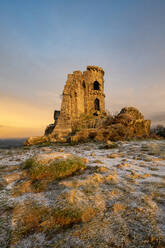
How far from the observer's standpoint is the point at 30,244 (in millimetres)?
1001

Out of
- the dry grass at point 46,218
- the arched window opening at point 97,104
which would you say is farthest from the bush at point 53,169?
the arched window opening at point 97,104

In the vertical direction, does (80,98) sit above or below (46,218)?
above

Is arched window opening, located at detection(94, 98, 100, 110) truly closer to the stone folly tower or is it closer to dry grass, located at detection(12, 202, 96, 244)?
the stone folly tower

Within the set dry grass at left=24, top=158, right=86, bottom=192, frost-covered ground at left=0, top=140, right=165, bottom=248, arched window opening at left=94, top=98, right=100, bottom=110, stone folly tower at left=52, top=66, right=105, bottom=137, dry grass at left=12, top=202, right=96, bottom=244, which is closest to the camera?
frost-covered ground at left=0, top=140, right=165, bottom=248

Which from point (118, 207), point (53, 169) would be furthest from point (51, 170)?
point (118, 207)

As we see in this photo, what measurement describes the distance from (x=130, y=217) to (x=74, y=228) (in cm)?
64

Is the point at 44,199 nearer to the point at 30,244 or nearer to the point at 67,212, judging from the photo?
the point at 67,212

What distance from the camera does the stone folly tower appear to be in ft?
53.5

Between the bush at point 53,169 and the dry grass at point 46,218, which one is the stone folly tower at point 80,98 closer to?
the bush at point 53,169

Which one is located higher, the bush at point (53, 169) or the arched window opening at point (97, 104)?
the arched window opening at point (97, 104)

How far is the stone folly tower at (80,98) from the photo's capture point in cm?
1631

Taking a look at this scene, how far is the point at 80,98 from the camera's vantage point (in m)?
19.8

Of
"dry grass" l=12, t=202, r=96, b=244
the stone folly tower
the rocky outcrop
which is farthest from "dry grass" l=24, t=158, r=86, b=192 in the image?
the stone folly tower

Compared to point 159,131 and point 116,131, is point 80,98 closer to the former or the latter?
point 116,131
